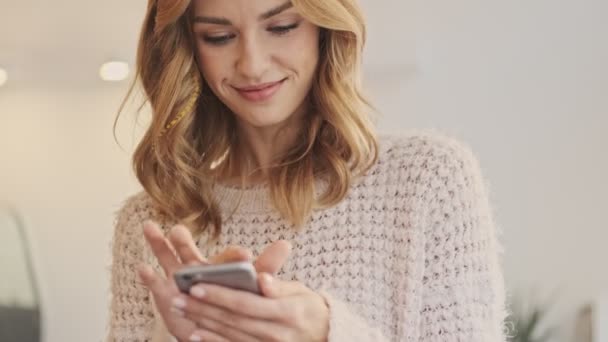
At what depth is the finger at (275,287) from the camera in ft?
3.19

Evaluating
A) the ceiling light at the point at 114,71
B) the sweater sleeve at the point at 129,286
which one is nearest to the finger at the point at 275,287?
the sweater sleeve at the point at 129,286

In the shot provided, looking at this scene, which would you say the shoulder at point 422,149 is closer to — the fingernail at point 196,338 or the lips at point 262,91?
the lips at point 262,91

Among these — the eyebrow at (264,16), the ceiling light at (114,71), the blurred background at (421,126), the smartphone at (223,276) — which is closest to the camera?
the smartphone at (223,276)

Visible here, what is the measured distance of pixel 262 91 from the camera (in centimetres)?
132

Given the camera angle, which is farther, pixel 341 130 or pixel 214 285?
pixel 341 130

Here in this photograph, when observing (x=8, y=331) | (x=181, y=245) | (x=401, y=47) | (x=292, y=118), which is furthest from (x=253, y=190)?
(x=8, y=331)

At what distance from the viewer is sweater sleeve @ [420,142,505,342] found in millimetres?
1289

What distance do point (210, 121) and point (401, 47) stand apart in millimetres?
1146

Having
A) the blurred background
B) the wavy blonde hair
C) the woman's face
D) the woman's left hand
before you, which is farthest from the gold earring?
the blurred background

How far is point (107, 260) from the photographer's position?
8.70 feet

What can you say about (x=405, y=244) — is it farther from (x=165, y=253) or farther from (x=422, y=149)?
(x=165, y=253)

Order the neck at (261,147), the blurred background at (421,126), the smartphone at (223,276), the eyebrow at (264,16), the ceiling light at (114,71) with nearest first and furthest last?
the smartphone at (223,276) → the eyebrow at (264,16) → the neck at (261,147) → the blurred background at (421,126) → the ceiling light at (114,71)

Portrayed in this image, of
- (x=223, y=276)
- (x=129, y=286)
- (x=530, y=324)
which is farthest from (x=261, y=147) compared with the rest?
(x=530, y=324)

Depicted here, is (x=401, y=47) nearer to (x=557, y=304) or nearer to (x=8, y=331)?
(x=557, y=304)
